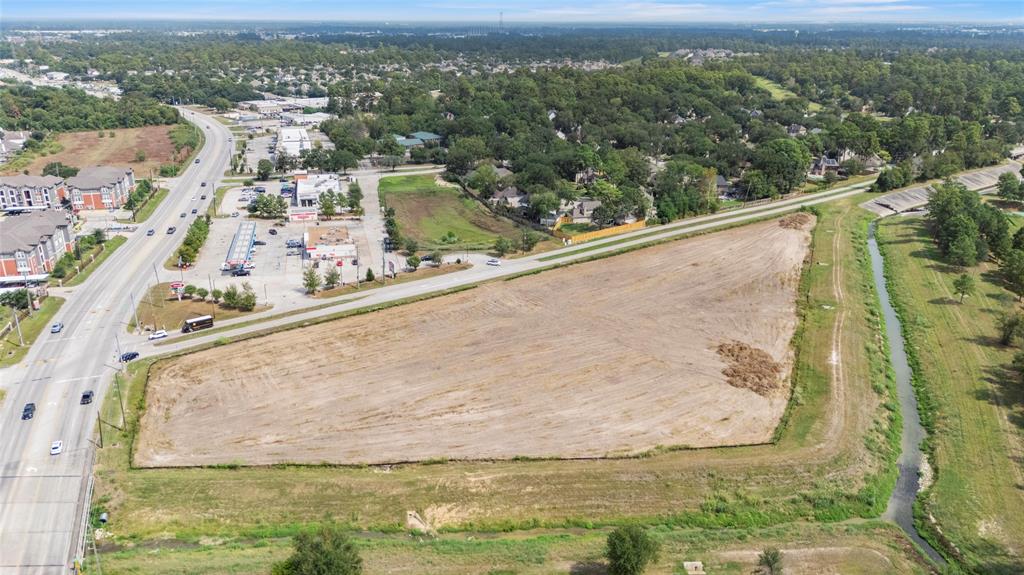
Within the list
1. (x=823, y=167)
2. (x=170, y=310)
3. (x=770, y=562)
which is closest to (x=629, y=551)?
(x=770, y=562)

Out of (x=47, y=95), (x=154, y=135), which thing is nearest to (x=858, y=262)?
(x=154, y=135)

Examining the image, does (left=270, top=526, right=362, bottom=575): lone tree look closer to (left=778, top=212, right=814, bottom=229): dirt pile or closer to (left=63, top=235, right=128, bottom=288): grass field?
(left=63, top=235, right=128, bottom=288): grass field

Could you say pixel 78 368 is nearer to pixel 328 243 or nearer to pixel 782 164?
pixel 328 243

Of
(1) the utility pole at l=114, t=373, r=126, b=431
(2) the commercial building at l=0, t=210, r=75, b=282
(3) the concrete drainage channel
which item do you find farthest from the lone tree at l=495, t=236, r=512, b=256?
(2) the commercial building at l=0, t=210, r=75, b=282

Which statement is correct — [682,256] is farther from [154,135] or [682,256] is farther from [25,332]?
[154,135]

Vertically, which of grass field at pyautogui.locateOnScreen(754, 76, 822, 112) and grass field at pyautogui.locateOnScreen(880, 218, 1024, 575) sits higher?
grass field at pyautogui.locateOnScreen(754, 76, 822, 112)

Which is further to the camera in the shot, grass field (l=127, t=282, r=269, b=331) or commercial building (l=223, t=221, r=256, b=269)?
commercial building (l=223, t=221, r=256, b=269)

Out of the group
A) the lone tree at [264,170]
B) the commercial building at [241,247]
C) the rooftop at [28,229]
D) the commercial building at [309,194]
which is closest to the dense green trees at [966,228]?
the commercial building at [241,247]
